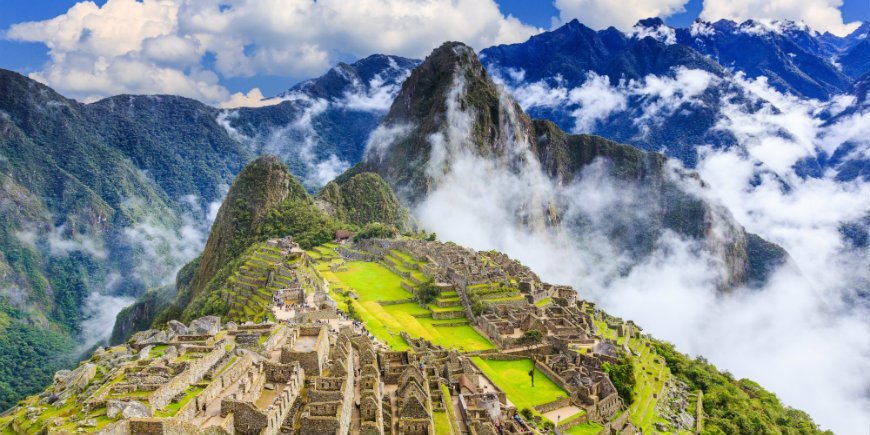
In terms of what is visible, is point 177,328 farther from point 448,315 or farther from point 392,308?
point 448,315

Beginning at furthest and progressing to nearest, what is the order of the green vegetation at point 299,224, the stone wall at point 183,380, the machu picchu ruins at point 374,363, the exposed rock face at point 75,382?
1. the green vegetation at point 299,224
2. the exposed rock face at point 75,382
3. the machu picchu ruins at point 374,363
4. the stone wall at point 183,380

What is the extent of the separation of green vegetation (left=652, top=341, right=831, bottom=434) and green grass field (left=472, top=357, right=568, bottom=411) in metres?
13.0

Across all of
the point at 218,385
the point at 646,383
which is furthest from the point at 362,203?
the point at 218,385

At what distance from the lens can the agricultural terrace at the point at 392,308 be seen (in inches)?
1750

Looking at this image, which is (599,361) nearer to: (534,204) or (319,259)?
(319,259)

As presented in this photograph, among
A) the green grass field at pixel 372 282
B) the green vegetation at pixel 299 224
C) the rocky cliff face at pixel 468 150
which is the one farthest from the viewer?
the rocky cliff face at pixel 468 150

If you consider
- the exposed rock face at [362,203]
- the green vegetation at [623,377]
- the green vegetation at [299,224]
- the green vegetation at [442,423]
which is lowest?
the green vegetation at [442,423]

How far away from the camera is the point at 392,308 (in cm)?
5284

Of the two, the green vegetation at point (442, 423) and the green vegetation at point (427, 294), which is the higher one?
the green vegetation at point (427, 294)

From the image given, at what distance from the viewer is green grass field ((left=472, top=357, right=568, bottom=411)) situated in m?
36.3

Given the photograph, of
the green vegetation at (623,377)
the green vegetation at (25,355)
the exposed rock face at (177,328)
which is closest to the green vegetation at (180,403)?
the exposed rock face at (177,328)

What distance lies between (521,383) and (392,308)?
1719cm

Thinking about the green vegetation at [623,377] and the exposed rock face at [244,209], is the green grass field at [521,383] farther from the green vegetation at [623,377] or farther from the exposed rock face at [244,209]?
the exposed rock face at [244,209]

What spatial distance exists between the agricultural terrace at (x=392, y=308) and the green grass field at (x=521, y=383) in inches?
115
